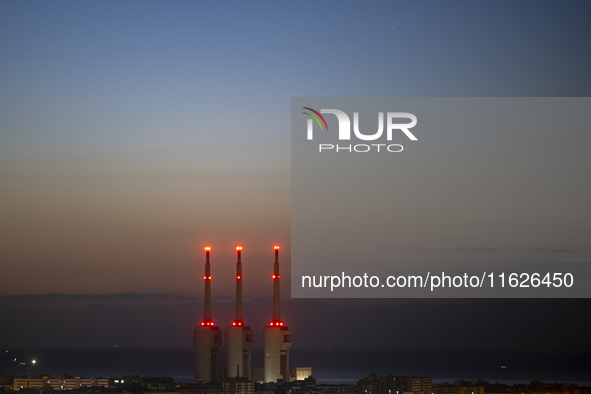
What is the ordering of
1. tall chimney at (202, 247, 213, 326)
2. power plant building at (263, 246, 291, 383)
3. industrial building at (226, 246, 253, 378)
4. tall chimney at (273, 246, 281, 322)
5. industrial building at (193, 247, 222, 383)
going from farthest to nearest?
tall chimney at (202, 247, 213, 326), tall chimney at (273, 246, 281, 322), industrial building at (193, 247, 222, 383), industrial building at (226, 246, 253, 378), power plant building at (263, 246, 291, 383)

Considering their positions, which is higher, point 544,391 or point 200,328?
point 200,328

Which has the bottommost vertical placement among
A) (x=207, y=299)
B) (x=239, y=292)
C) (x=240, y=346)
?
(x=240, y=346)

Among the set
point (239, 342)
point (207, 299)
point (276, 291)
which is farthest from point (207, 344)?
point (276, 291)

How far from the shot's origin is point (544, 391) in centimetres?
2952

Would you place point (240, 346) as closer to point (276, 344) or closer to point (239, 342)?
point (239, 342)

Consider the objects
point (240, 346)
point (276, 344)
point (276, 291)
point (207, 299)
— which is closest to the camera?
point (276, 344)

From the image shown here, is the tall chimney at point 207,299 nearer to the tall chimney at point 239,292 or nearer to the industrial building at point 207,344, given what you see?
the industrial building at point 207,344

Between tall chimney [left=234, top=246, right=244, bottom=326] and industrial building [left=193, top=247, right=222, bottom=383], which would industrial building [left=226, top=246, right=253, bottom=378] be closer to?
tall chimney [left=234, top=246, right=244, bottom=326]

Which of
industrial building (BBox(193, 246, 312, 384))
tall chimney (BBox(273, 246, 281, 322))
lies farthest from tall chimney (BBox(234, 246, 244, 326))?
tall chimney (BBox(273, 246, 281, 322))

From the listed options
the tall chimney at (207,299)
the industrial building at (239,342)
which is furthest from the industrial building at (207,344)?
the industrial building at (239,342)

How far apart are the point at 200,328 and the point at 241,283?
356 cm

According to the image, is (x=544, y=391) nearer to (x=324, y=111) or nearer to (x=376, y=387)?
(x=376, y=387)

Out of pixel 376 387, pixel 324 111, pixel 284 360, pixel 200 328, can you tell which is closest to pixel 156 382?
pixel 200 328

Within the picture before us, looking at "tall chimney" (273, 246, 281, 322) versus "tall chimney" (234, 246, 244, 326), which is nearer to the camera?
"tall chimney" (273, 246, 281, 322)
